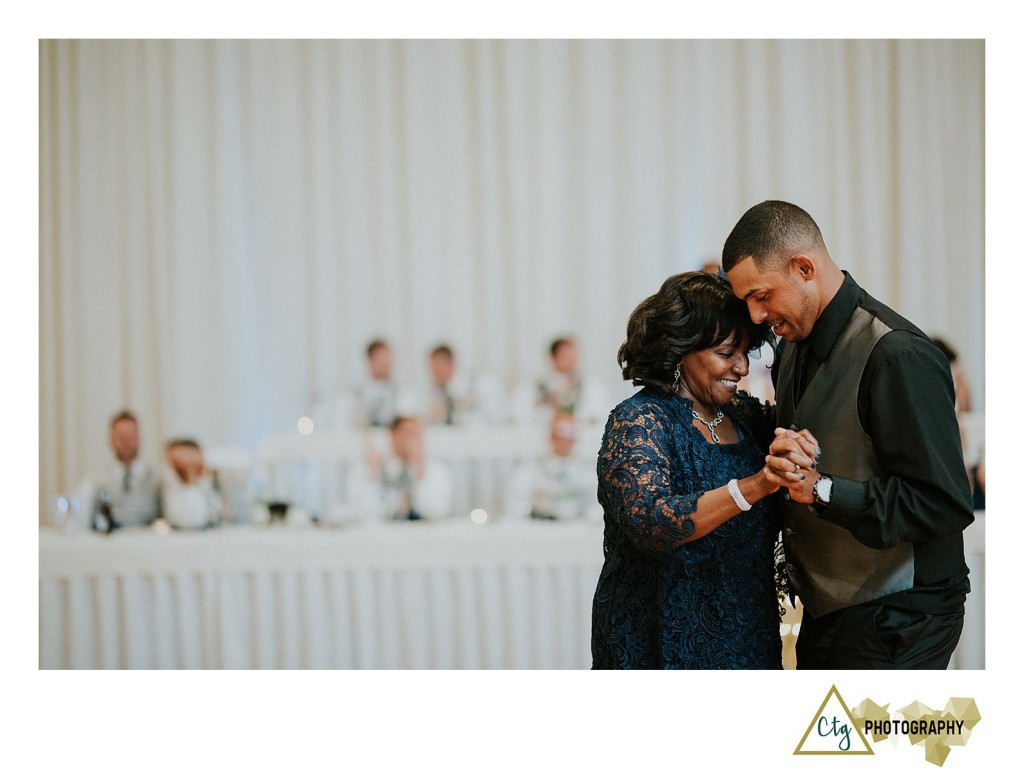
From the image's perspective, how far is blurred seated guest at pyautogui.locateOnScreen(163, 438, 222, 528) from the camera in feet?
15.7

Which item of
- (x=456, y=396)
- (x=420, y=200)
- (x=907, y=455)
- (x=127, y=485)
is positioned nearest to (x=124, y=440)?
(x=127, y=485)

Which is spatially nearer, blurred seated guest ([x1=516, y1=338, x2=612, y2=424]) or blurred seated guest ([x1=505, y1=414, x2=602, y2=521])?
blurred seated guest ([x1=505, y1=414, x2=602, y2=521])

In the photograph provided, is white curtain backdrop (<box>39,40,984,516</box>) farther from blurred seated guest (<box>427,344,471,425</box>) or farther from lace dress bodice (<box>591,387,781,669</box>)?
lace dress bodice (<box>591,387,781,669</box>)

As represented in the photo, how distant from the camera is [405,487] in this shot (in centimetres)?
495

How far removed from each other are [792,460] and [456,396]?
4.37 metres

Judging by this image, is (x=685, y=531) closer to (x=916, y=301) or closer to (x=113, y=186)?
(x=916, y=301)

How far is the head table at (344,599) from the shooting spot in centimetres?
417

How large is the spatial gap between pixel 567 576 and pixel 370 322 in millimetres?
3245

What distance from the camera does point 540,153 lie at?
22.0 ft

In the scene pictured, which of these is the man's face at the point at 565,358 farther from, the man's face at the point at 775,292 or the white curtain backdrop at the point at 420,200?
the man's face at the point at 775,292

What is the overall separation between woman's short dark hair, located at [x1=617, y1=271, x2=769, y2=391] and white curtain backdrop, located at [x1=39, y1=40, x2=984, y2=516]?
434 centimetres

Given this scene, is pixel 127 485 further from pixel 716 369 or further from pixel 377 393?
pixel 716 369

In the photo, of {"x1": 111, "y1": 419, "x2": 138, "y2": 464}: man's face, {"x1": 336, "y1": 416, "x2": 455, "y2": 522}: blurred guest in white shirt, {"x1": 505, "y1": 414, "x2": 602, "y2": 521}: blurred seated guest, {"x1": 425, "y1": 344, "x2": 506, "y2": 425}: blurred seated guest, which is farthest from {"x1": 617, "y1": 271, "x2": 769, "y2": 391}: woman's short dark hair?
{"x1": 111, "y1": 419, "x2": 138, "y2": 464}: man's face

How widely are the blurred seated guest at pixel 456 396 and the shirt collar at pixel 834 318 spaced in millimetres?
3983
